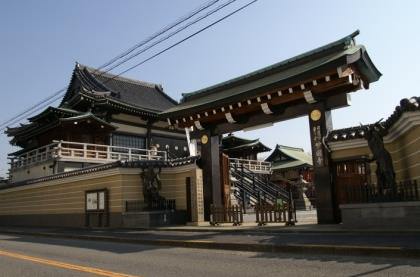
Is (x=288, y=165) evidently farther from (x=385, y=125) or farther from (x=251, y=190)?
(x=385, y=125)

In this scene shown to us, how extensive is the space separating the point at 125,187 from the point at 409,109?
14343 mm

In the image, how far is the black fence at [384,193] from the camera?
40.2ft

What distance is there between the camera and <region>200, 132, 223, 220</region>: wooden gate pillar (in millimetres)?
20297

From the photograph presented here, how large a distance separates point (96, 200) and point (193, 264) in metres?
14.9

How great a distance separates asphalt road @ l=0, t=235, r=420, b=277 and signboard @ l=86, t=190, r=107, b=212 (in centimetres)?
995

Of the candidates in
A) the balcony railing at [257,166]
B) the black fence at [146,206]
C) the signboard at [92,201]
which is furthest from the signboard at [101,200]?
the balcony railing at [257,166]

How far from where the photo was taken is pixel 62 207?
26516mm

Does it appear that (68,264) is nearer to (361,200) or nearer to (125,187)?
(361,200)

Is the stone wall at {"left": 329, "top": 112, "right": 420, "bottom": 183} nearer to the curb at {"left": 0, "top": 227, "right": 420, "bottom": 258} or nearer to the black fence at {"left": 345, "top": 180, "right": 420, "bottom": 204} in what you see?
the black fence at {"left": 345, "top": 180, "right": 420, "bottom": 204}

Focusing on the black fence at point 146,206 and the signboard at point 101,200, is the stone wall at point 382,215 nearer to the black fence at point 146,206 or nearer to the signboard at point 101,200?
the black fence at point 146,206

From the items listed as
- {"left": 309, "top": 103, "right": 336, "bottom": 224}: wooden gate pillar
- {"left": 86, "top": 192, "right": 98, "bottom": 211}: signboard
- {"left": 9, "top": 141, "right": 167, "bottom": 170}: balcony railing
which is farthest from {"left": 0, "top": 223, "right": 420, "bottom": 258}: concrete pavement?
{"left": 9, "top": 141, "right": 167, "bottom": 170}: balcony railing

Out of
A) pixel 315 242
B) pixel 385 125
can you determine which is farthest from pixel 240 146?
pixel 315 242

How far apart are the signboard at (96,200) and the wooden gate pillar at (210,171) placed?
5719 mm

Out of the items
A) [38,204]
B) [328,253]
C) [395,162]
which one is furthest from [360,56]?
[38,204]
